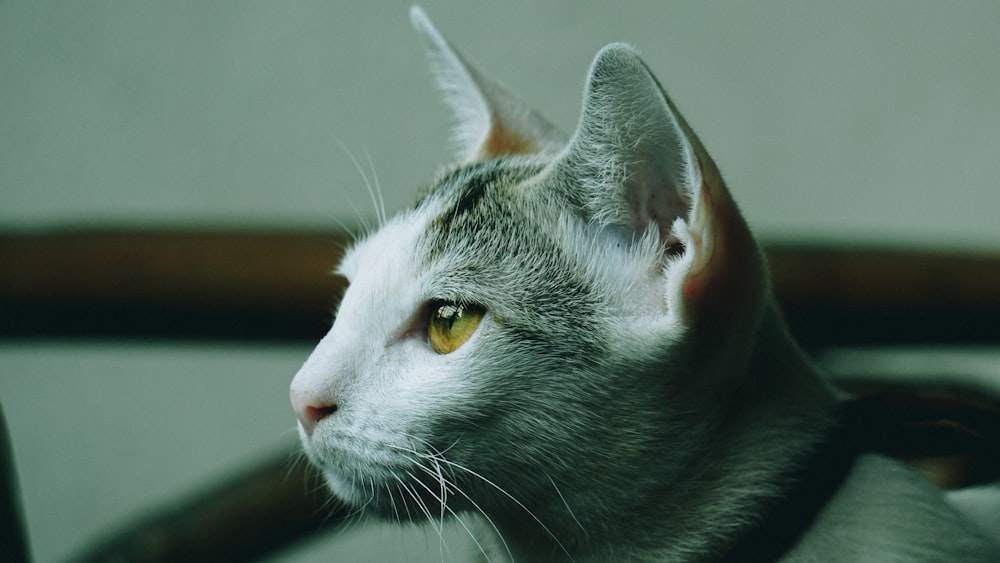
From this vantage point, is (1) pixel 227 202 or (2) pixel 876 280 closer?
(2) pixel 876 280

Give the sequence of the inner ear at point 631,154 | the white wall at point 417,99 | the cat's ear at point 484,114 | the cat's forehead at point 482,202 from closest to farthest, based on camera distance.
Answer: the inner ear at point 631,154 → the cat's forehead at point 482,202 → the cat's ear at point 484,114 → the white wall at point 417,99

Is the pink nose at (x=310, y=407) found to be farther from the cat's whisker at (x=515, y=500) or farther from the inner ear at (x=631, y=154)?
the inner ear at (x=631, y=154)

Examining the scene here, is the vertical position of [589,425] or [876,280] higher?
[589,425]

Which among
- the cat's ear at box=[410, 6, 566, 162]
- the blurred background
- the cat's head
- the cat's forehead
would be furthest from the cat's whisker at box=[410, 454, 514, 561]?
the blurred background

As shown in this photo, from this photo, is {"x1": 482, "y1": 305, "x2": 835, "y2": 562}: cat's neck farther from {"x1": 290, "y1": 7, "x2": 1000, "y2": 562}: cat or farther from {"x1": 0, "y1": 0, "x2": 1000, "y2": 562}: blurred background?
{"x1": 0, "y1": 0, "x2": 1000, "y2": 562}: blurred background

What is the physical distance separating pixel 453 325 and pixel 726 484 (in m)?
0.20

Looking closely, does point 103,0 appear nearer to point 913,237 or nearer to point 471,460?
point 471,460

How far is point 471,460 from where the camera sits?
0.52m

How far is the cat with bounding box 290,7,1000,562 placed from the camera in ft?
1.64

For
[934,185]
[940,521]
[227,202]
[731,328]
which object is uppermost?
[731,328]

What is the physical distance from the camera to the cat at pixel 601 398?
500mm

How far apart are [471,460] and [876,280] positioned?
0.71 metres

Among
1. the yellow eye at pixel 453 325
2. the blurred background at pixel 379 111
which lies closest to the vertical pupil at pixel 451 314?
the yellow eye at pixel 453 325

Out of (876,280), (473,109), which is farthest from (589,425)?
(876,280)
